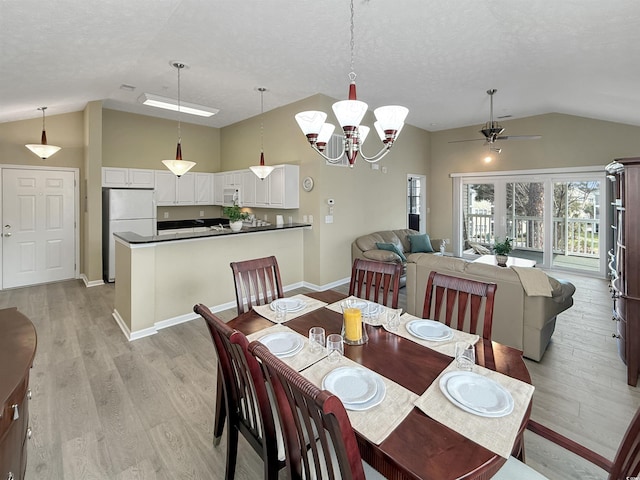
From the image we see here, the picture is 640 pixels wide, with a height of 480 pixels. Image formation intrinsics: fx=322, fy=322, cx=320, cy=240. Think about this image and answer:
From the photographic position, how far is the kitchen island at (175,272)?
138 inches

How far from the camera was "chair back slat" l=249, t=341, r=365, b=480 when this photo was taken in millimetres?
870

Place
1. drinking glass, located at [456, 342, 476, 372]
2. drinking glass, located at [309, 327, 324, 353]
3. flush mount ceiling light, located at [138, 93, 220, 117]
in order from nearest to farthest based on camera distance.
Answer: drinking glass, located at [456, 342, 476, 372] → drinking glass, located at [309, 327, 324, 353] → flush mount ceiling light, located at [138, 93, 220, 117]

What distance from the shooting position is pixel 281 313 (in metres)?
2.09

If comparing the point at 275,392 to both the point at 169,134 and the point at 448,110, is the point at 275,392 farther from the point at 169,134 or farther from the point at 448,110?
the point at 169,134

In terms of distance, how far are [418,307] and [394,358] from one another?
2.30m

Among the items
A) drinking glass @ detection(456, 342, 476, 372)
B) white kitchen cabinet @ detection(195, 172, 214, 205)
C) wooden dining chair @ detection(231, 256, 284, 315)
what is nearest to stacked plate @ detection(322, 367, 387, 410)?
drinking glass @ detection(456, 342, 476, 372)

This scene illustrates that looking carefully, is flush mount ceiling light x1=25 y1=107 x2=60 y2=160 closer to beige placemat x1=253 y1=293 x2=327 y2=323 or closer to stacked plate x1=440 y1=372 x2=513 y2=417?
beige placemat x1=253 y1=293 x2=327 y2=323

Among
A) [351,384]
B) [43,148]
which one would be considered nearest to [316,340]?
[351,384]

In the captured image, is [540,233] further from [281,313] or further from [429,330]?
[281,313]

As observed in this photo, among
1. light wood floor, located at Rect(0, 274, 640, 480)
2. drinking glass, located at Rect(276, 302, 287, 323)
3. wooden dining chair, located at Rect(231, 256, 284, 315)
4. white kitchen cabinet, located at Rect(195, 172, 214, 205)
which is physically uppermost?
white kitchen cabinet, located at Rect(195, 172, 214, 205)

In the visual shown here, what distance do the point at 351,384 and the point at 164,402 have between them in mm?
1799

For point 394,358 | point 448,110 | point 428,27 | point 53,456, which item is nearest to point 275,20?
point 428,27

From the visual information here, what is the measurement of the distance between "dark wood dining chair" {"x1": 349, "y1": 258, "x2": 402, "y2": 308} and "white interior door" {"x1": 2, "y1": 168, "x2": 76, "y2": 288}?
227 inches

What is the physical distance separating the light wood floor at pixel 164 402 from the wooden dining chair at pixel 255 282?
31.9 inches
